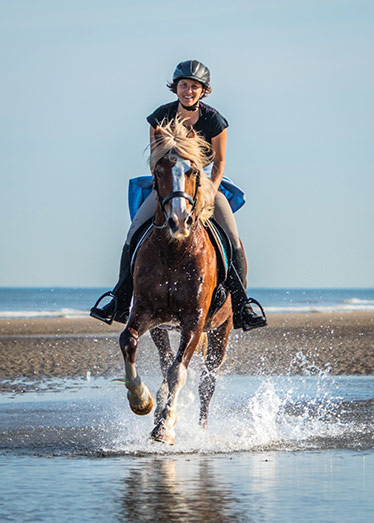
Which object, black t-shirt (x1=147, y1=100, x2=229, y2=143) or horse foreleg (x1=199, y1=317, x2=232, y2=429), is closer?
black t-shirt (x1=147, y1=100, x2=229, y2=143)

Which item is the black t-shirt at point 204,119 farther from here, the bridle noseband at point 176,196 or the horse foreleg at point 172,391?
the horse foreleg at point 172,391

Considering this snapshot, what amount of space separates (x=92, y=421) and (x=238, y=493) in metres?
4.65

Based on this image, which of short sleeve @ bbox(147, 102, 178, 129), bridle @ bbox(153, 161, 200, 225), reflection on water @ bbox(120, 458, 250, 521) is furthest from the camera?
short sleeve @ bbox(147, 102, 178, 129)

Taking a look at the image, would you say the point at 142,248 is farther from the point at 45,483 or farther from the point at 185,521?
the point at 185,521

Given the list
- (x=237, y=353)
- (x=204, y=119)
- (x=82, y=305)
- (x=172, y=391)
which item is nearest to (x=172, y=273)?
(x=172, y=391)

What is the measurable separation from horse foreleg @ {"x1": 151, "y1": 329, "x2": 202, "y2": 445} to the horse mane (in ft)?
3.88

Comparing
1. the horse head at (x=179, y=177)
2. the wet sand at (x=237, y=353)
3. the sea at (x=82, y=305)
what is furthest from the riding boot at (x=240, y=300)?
the sea at (x=82, y=305)

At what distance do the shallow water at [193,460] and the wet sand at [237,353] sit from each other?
84.3 inches

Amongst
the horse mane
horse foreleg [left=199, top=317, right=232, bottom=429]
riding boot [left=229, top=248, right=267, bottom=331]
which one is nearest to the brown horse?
the horse mane

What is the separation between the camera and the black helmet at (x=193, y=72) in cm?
935

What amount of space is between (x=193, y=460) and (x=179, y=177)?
7.81 ft

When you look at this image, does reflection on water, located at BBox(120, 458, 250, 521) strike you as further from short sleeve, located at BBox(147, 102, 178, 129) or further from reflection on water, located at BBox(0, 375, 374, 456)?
short sleeve, located at BBox(147, 102, 178, 129)

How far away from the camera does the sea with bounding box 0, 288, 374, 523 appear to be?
625cm

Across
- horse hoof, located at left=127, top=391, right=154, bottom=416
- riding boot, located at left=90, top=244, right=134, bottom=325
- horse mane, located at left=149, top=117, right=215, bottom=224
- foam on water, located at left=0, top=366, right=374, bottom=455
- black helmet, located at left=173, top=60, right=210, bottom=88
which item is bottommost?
foam on water, located at left=0, top=366, right=374, bottom=455
